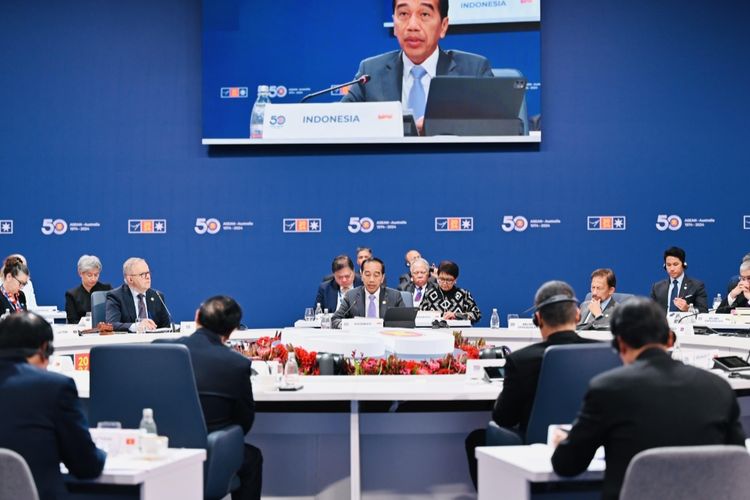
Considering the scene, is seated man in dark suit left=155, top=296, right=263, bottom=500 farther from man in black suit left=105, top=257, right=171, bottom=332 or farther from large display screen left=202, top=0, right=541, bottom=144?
large display screen left=202, top=0, right=541, bottom=144

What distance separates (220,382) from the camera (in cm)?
377

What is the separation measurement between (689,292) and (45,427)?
7382 mm

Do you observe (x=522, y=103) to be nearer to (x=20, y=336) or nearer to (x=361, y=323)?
(x=361, y=323)

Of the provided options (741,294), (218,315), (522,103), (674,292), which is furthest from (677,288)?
(218,315)

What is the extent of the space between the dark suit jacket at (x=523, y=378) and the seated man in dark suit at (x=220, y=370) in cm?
102

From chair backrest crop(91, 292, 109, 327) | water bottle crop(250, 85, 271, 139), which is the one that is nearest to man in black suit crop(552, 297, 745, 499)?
chair backrest crop(91, 292, 109, 327)

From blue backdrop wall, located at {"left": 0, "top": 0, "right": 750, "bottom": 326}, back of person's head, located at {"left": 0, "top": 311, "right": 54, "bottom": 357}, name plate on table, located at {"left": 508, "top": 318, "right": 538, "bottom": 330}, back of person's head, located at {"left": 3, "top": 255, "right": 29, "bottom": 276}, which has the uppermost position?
blue backdrop wall, located at {"left": 0, "top": 0, "right": 750, "bottom": 326}

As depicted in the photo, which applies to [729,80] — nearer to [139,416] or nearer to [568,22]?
[568,22]

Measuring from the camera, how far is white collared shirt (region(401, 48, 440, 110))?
33.0 ft

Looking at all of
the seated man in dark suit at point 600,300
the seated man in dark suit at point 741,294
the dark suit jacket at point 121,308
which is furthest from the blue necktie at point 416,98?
the dark suit jacket at point 121,308

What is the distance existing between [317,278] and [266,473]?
19.1 ft

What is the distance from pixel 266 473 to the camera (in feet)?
15.0

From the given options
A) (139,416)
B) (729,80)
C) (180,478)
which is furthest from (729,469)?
(729,80)

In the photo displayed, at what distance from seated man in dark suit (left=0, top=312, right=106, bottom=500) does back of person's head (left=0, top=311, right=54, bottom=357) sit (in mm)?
66
